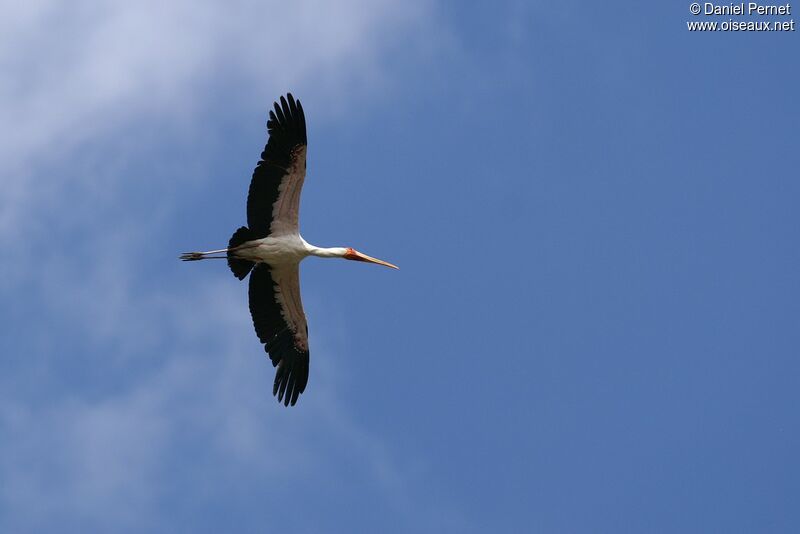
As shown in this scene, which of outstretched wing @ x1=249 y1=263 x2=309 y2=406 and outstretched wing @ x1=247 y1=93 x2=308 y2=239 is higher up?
outstretched wing @ x1=247 y1=93 x2=308 y2=239

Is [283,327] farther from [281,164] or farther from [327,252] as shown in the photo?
[281,164]

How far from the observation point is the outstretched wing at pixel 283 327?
3186 centimetres

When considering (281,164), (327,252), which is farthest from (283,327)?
(281,164)

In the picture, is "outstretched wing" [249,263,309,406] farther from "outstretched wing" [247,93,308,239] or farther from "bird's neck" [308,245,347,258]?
"outstretched wing" [247,93,308,239]

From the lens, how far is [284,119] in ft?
99.0

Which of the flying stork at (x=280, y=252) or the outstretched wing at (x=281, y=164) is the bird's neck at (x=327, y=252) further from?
the outstretched wing at (x=281, y=164)

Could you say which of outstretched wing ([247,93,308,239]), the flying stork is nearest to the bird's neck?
the flying stork

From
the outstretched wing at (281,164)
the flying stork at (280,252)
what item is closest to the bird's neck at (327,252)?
the flying stork at (280,252)

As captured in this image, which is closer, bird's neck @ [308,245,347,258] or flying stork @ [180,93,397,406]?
flying stork @ [180,93,397,406]

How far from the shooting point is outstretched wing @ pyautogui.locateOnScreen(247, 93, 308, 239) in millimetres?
30125

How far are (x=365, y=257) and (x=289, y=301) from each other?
6.48ft

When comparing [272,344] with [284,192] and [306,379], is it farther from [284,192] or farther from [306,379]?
[284,192]

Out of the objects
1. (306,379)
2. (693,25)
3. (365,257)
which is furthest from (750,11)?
(306,379)

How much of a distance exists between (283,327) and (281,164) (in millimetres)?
3873
